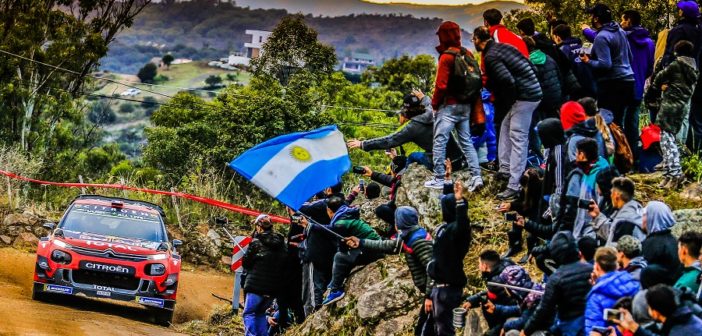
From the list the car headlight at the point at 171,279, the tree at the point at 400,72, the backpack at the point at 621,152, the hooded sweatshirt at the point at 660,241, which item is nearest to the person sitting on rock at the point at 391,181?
the backpack at the point at 621,152

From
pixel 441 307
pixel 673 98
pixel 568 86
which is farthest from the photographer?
pixel 568 86

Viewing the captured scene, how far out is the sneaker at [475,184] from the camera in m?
14.9

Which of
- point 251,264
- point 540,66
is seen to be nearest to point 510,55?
point 540,66

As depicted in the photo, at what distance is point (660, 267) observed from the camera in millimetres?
9016

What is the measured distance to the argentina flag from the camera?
1541 centimetres

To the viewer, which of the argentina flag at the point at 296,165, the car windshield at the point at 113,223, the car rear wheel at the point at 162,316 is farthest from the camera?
the car windshield at the point at 113,223

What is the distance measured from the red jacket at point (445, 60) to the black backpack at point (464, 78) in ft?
0.21

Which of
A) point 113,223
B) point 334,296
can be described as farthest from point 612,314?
point 113,223

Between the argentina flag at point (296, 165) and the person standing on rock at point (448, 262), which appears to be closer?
the person standing on rock at point (448, 262)

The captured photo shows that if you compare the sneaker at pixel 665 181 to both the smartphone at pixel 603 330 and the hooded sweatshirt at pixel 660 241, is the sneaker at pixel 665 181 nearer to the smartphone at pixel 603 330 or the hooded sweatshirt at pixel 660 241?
the hooded sweatshirt at pixel 660 241

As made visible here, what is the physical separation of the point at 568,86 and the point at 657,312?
24.0 ft

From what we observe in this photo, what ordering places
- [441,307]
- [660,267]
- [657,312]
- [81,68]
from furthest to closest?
[81,68], [441,307], [660,267], [657,312]

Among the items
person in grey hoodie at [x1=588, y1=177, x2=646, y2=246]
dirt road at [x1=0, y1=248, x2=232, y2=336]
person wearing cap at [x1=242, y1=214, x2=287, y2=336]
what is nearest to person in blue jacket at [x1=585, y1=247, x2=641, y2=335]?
person in grey hoodie at [x1=588, y1=177, x2=646, y2=246]

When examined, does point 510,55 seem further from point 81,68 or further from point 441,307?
point 81,68
